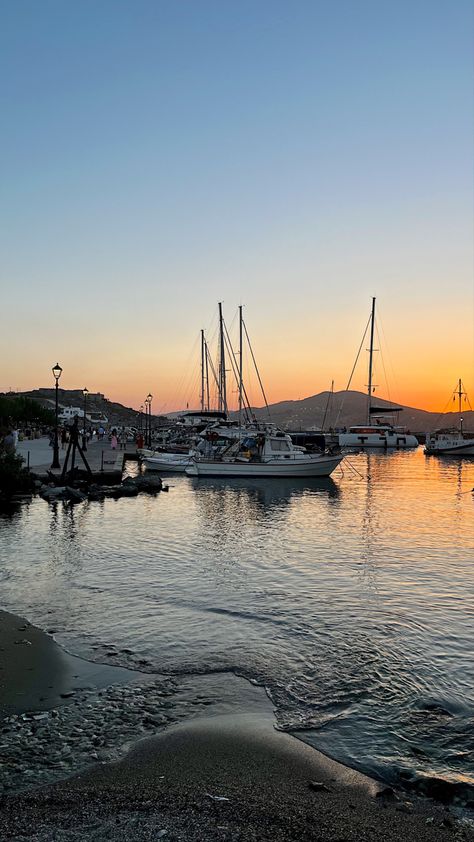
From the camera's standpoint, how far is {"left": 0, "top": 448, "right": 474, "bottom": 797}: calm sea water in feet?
25.6

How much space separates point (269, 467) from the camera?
44000 millimetres

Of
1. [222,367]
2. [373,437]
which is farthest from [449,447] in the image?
[222,367]

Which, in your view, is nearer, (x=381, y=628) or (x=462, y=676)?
(x=462, y=676)

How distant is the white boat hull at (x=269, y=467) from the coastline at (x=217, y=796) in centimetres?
3621

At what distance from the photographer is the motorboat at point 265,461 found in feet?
145

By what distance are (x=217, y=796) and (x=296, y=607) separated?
25.0 ft

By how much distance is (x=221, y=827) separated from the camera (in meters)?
5.07

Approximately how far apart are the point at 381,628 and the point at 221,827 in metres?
7.29

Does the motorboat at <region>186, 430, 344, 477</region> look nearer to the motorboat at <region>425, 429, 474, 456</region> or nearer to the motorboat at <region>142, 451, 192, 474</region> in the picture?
the motorboat at <region>142, 451, 192, 474</region>

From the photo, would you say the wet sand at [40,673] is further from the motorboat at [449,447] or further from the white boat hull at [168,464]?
the motorboat at [449,447]

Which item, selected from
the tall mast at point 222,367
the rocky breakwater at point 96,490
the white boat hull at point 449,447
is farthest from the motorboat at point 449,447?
the rocky breakwater at point 96,490

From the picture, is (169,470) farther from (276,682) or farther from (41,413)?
(41,413)

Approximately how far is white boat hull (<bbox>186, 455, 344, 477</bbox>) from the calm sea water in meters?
15.9

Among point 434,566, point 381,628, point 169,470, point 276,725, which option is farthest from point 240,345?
point 276,725
